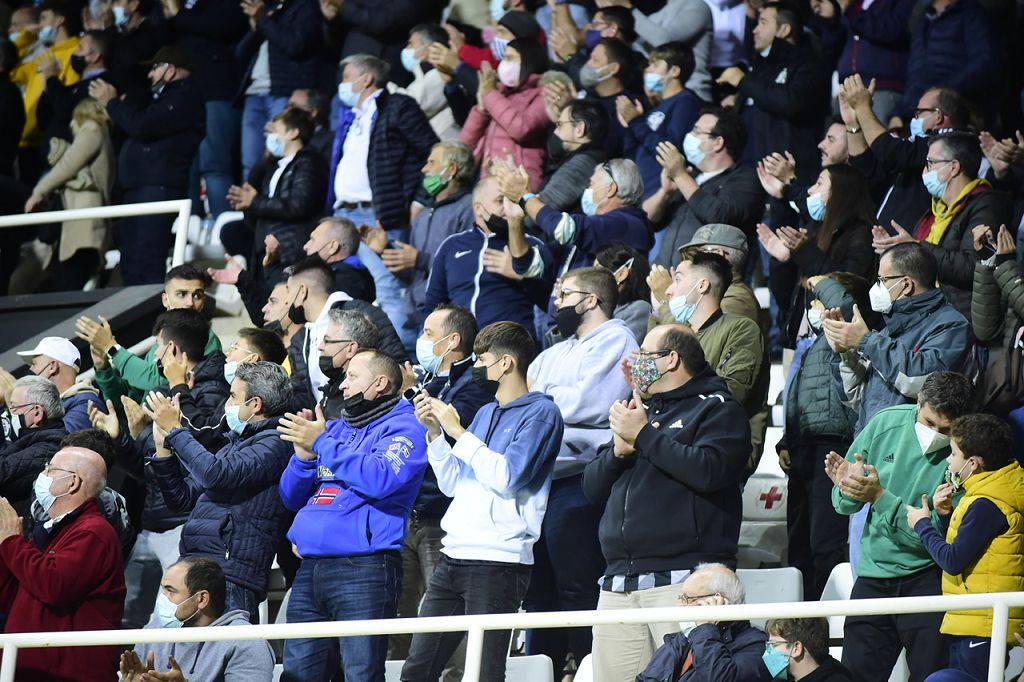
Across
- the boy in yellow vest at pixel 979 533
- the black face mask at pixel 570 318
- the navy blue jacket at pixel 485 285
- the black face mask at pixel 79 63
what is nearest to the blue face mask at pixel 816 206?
the navy blue jacket at pixel 485 285

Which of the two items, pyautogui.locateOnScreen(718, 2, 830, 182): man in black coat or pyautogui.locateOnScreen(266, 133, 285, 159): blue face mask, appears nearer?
pyautogui.locateOnScreen(718, 2, 830, 182): man in black coat

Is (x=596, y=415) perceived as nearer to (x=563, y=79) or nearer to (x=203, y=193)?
(x=563, y=79)

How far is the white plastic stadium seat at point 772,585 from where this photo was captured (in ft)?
24.1

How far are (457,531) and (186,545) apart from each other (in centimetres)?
121


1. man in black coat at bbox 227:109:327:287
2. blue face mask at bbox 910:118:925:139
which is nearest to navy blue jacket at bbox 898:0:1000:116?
blue face mask at bbox 910:118:925:139

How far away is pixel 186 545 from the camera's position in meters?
7.27

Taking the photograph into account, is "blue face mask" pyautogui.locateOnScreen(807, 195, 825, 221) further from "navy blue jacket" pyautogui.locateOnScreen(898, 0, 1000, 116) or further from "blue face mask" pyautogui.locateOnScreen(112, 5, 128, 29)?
"blue face mask" pyautogui.locateOnScreen(112, 5, 128, 29)

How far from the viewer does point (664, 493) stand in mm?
6586

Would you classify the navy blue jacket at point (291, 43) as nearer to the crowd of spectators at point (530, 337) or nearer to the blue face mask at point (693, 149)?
the crowd of spectators at point (530, 337)

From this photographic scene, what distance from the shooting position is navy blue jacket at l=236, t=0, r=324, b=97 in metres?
12.1

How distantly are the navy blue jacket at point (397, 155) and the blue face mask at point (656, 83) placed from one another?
1.34m

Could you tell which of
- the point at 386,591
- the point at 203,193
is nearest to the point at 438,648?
the point at 386,591

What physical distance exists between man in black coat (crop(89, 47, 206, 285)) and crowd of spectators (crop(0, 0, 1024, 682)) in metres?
0.02

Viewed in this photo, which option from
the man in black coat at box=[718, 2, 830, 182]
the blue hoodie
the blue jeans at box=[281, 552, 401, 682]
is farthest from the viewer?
the man in black coat at box=[718, 2, 830, 182]
